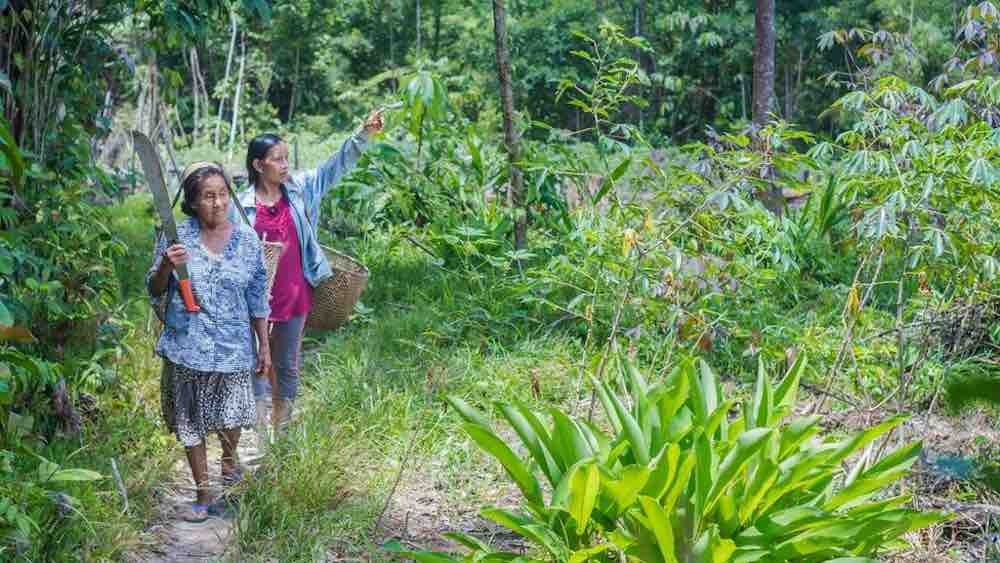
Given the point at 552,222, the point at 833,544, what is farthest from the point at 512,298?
the point at 833,544

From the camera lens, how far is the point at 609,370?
217 inches

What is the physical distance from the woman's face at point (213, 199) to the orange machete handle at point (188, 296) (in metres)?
0.27

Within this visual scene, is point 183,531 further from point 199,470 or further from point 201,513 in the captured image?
point 199,470

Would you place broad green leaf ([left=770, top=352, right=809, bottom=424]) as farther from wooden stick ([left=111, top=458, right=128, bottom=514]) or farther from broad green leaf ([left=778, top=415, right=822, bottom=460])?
wooden stick ([left=111, top=458, right=128, bottom=514])

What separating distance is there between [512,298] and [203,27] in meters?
2.83

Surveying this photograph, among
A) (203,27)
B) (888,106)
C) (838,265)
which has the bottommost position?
(838,265)

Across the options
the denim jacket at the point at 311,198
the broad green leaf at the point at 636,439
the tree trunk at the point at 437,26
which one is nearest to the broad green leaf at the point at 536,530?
the broad green leaf at the point at 636,439

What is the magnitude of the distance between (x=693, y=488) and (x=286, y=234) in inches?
93.4

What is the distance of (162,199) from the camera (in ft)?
14.7

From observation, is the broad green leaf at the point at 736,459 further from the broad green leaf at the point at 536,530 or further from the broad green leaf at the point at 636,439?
the broad green leaf at the point at 536,530

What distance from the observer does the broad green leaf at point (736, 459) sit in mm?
3518

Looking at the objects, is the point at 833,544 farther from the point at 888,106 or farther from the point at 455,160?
the point at 455,160

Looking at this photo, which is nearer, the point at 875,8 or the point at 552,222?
the point at 552,222

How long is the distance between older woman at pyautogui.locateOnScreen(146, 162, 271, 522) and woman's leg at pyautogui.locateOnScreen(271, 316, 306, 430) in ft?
1.86
